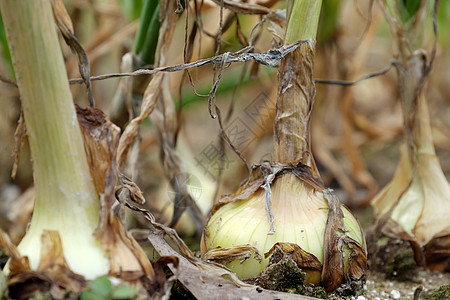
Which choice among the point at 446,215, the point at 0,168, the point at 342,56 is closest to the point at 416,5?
the point at 446,215

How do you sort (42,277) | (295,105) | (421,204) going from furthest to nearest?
(421,204)
(295,105)
(42,277)

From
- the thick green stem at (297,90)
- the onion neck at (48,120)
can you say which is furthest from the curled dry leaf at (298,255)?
the onion neck at (48,120)

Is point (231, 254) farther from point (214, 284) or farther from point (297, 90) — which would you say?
point (297, 90)

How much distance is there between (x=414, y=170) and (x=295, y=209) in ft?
1.21

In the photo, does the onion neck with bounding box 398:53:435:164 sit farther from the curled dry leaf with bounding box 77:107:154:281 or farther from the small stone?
the curled dry leaf with bounding box 77:107:154:281

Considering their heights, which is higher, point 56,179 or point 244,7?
point 244,7

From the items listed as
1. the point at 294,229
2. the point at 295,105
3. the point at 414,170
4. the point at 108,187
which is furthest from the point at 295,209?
the point at 414,170

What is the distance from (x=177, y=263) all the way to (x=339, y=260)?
0.22 metres

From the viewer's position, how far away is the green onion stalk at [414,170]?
32.5 inches

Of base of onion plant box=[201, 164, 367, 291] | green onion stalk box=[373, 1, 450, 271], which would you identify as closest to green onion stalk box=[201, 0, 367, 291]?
base of onion plant box=[201, 164, 367, 291]

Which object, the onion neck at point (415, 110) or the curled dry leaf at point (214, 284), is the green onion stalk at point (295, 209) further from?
the onion neck at point (415, 110)

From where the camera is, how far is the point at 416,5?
0.90 meters

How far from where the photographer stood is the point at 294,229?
0.62 m

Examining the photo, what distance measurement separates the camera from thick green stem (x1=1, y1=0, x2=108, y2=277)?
1.56 feet
